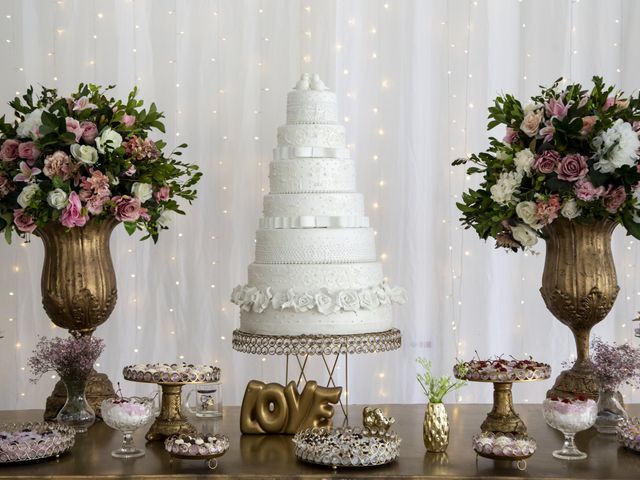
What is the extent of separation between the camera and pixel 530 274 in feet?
12.2

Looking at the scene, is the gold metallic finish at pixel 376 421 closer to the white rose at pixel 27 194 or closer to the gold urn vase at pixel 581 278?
the gold urn vase at pixel 581 278

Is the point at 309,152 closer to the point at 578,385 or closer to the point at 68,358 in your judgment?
the point at 68,358

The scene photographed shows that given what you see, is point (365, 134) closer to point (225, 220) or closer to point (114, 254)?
point (225, 220)

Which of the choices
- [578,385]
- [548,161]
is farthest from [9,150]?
[578,385]

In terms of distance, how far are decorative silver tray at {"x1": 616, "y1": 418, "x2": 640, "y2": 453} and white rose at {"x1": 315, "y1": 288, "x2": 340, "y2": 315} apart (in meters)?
0.86

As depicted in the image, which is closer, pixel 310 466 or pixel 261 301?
pixel 310 466

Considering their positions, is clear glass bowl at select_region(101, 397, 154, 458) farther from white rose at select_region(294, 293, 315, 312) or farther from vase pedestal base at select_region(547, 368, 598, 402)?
vase pedestal base at select_region(547, 368, 598, 402)

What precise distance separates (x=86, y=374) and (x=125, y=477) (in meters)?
0.62

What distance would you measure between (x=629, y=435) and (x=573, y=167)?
0.74 metres

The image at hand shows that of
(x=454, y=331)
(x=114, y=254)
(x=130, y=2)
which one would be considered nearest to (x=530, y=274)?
(x=454, y=331)

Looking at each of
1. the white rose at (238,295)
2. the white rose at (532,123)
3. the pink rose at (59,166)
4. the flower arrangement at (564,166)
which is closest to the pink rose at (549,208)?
the flower arrangement at (564,166)

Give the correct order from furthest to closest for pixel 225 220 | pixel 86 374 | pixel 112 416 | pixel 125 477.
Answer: pixel 225 220
pixel 86 374
pixel 112 416
pixel 125 477

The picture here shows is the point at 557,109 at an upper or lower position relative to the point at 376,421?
upper

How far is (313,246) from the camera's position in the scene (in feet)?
9.53
